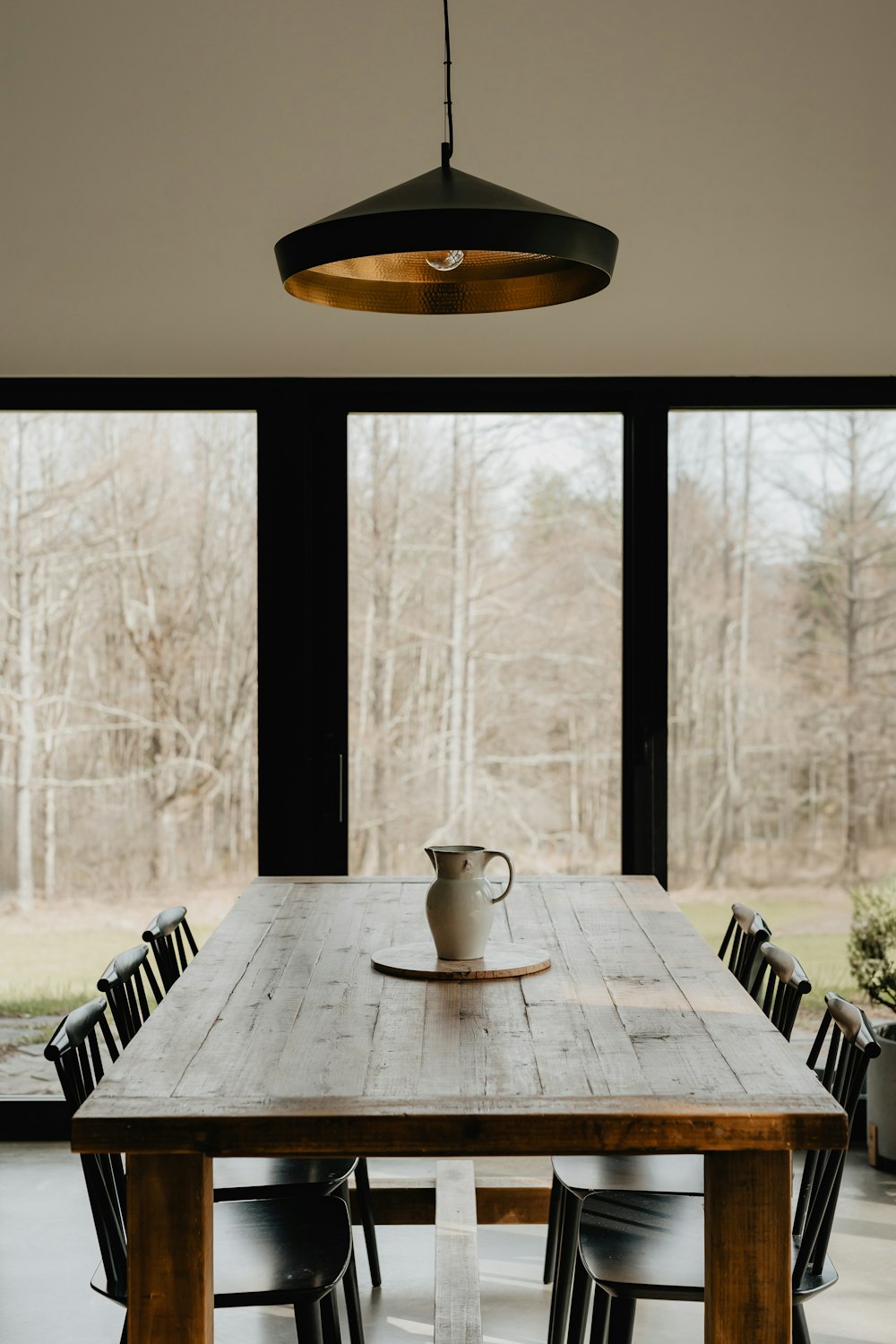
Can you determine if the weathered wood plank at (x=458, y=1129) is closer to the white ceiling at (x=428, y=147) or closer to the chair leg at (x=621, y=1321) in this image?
the chair leg at (x=621, y=1321)

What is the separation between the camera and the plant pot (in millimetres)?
3625

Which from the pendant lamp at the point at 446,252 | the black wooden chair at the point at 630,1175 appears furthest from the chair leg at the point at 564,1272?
the pendant lamp at the point at 446,252

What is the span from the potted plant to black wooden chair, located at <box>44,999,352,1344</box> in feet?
6.42

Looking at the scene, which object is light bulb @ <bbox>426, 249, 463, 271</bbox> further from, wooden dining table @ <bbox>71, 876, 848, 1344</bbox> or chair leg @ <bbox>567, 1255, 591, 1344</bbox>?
chair leg @ <bbox>567, 1255, 591, 1344</bbox>

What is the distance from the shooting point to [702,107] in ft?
12.5

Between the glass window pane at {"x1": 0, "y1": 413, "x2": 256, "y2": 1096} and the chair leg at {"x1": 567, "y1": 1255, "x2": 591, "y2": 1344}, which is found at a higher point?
the glass window pane at {"x1": 0, "y1": 413, "x2": 256, "y2": 1096}

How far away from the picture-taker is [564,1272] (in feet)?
8.16

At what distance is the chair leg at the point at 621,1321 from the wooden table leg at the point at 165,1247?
2.54 ft

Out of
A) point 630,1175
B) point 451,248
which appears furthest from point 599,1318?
point 451,248

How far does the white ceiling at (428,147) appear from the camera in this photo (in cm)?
380

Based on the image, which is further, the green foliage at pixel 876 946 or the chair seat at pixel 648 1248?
the green foliage at pixel 876 946

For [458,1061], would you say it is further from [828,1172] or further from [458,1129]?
[828,1172]

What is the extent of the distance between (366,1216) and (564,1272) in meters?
0.63

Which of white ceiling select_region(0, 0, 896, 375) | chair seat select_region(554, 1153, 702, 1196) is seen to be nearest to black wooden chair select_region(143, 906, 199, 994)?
chair seat select_region(554, 1153, 702, 1196)
